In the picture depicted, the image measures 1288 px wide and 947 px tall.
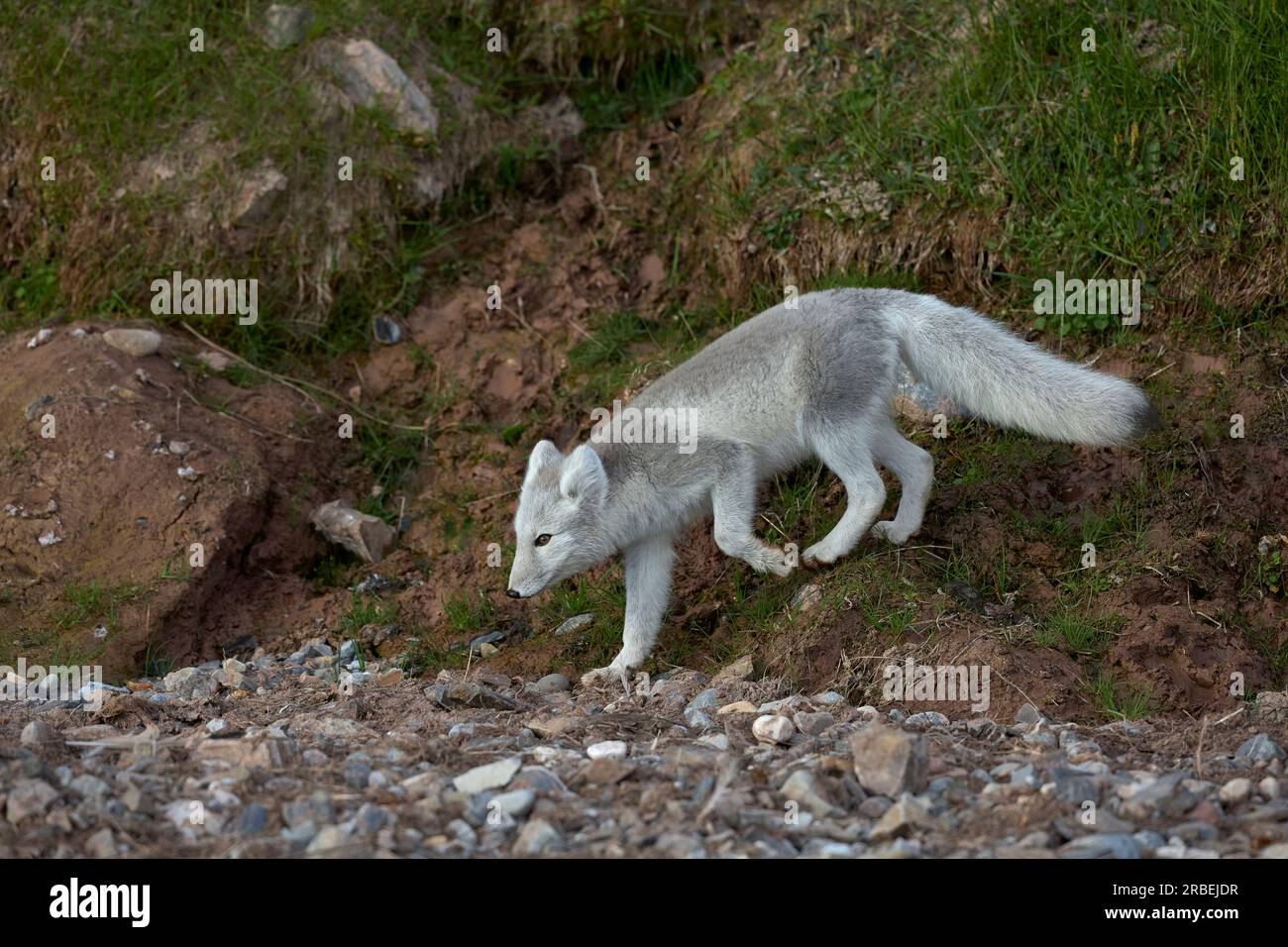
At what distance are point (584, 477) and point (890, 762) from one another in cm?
216

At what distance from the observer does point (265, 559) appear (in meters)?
6.64

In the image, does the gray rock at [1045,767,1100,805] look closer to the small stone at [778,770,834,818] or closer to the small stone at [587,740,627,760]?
the small stone at [778,770,834,818]

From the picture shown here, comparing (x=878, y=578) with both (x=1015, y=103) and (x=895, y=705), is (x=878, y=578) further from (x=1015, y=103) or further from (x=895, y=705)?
(x=1015, y=103)

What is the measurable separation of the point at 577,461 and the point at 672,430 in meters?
0.47

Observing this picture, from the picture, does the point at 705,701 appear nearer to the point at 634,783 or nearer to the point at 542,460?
the point at 634,783

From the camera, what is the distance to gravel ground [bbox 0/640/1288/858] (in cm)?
336

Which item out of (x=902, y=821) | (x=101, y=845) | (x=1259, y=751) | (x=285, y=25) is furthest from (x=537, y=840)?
(x=285, y=25)

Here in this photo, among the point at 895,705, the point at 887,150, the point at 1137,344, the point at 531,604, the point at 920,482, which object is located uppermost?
the point at 887,150

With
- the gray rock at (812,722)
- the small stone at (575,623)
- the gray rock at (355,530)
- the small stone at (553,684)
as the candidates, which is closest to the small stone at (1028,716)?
the gray rock at (812,722)

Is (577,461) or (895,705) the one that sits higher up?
(577,461)

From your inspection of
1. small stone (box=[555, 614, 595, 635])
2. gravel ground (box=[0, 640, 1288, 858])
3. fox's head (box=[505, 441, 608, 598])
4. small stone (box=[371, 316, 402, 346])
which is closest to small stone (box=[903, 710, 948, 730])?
gravel ground (box=[0, 640, 1288, 858])

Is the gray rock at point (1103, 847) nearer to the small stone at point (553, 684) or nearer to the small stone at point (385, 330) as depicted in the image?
the small stone at point (553, 684)

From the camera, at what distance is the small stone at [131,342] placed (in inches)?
277

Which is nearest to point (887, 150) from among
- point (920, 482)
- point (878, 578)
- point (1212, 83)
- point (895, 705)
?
point (1212, 83)
